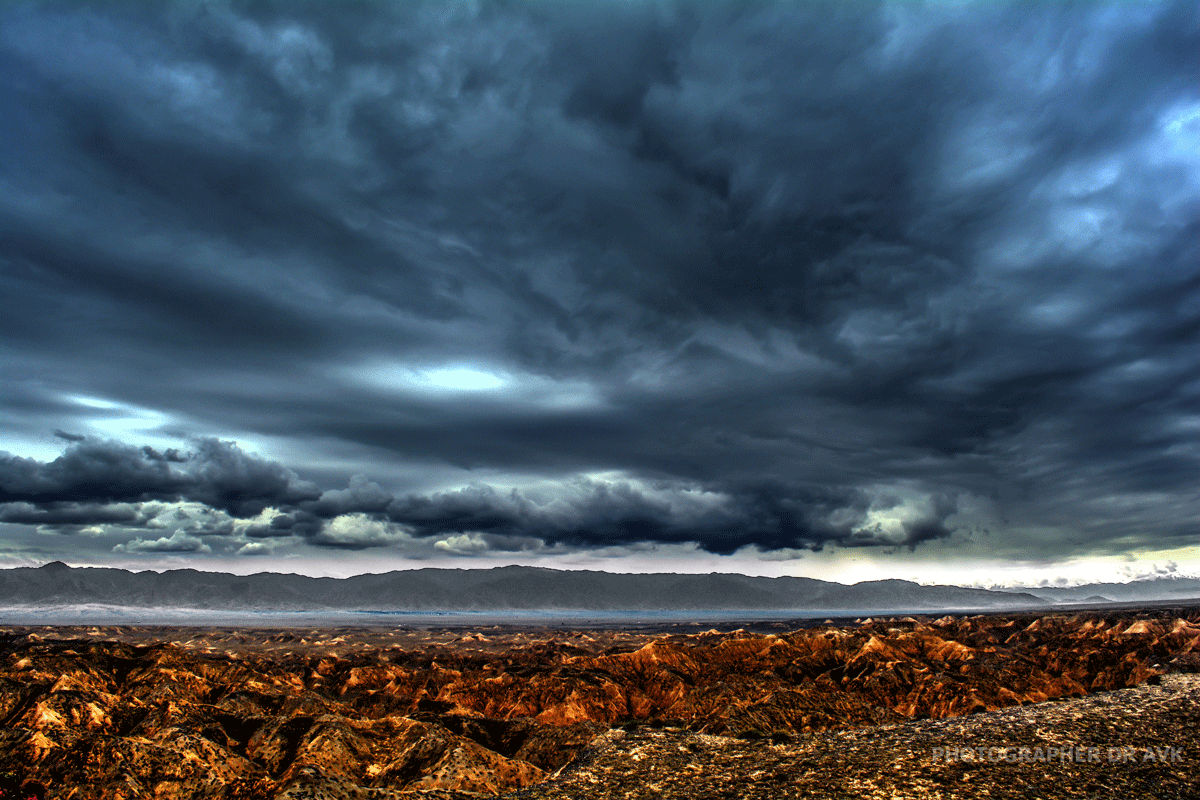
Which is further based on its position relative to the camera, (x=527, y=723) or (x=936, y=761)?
(x=527, y=723)

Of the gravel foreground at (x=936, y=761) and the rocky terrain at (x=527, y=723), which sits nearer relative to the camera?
the gravel foreground at (x=936, y=761)

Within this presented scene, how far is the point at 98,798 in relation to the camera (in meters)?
16.9

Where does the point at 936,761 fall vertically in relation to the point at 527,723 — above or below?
above

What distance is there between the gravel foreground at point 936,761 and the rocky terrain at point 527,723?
9 cm

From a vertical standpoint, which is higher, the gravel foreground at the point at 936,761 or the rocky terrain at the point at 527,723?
the gravel foreground at the point at 936,761

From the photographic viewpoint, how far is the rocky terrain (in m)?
16.1

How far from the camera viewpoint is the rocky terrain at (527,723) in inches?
635

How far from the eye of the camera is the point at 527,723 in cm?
2697

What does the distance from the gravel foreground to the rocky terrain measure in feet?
0.30

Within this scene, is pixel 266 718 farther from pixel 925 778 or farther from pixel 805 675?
pixel 805 675

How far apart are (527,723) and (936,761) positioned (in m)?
17.3

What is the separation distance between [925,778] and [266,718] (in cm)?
2370

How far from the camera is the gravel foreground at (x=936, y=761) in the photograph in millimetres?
13445

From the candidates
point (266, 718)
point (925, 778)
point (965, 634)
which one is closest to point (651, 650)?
point (266, 718)
